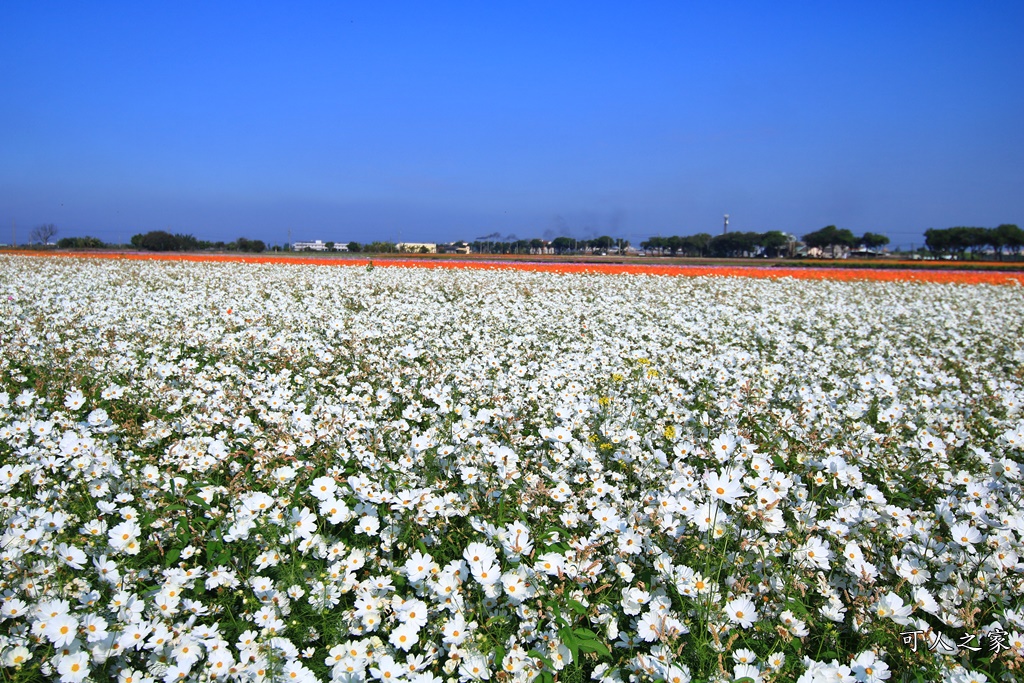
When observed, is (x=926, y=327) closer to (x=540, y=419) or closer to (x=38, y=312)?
(x=540, y=419)

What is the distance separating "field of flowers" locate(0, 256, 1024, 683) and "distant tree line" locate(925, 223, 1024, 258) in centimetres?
6861

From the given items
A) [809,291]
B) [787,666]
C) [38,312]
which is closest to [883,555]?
[787,666]

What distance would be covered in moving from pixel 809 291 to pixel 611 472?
13410 millimetres

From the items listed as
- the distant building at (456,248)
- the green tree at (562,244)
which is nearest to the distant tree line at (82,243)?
the distant building at (456,248)

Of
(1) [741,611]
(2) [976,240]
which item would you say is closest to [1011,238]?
(2) [976,240]

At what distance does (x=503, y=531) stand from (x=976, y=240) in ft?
251

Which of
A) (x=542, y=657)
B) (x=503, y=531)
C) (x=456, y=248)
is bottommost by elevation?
(x=542, y=657)

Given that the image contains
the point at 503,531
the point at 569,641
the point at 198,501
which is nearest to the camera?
the point at 569,641

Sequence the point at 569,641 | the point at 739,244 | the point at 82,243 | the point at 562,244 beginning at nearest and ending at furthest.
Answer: the point at 569,641, the point at 82,243, the point at 562,244, the point at 739,244

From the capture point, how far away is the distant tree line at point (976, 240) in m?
60.1

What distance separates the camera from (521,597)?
211 cm

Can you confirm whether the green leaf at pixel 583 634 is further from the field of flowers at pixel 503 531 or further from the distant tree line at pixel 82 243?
the distant tree line at pixel 82 243

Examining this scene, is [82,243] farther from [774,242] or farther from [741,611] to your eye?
[774,242]

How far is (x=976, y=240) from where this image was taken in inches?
2414
